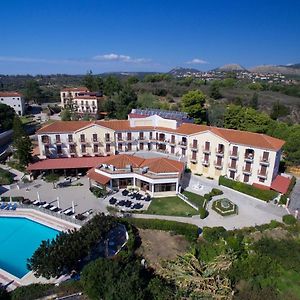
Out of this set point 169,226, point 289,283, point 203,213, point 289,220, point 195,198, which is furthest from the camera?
point 195,198

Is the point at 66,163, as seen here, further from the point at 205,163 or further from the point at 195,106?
the point at 195,106

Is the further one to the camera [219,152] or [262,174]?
[219,152]

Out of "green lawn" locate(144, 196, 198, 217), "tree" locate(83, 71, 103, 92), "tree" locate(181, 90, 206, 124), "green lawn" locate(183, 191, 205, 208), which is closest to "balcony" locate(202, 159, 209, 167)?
"green lawn" locate(183, 191, 205, 208)

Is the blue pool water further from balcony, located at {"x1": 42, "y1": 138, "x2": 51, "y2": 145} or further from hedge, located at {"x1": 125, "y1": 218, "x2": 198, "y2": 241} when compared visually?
balcony, located at {"x1": 42, "y1": 138, "x2": 51, "y2": 145}

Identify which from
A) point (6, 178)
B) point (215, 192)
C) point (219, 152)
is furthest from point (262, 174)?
point (6, 178)

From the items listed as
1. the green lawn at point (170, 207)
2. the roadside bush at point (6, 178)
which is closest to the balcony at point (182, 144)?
the green lawn at point (170, 207)

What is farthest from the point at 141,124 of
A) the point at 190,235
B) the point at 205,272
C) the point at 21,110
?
the point at 21,110

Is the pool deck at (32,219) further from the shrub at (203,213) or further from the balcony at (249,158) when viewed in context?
the balcony at (249,158)
